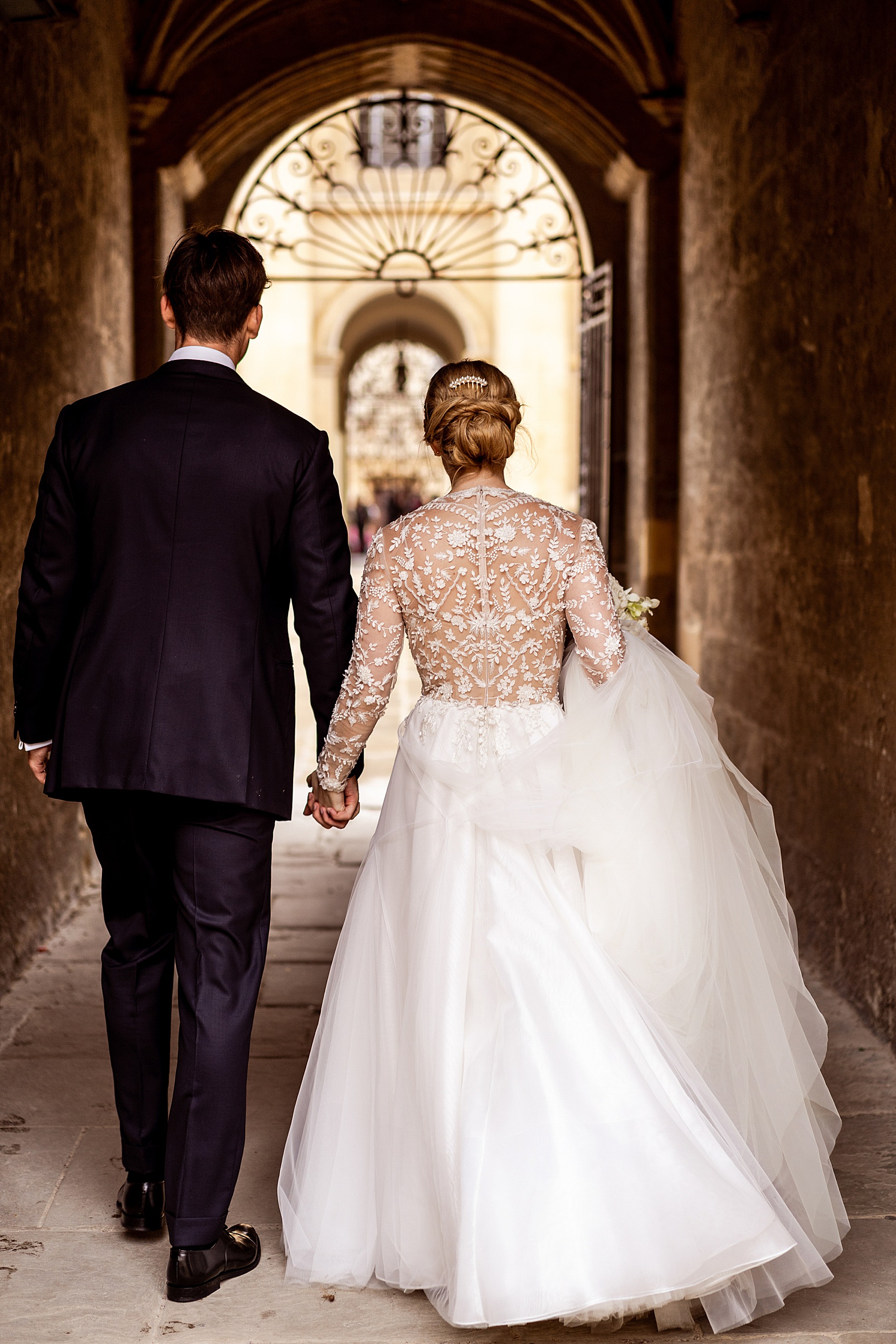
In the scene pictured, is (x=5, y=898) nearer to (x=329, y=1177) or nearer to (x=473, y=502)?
(x=329, y=1177)

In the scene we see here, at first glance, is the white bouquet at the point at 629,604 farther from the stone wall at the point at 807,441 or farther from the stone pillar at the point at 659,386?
the stone pillar at the point at 659,386

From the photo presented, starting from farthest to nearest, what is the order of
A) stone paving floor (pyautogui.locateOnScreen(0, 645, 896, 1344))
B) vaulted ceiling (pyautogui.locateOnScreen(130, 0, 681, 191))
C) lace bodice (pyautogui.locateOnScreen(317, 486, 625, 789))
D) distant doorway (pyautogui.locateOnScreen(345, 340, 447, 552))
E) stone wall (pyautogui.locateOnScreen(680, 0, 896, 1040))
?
distant doorway (pyautogui.locateOnScreen(345, 340, 447, 552)) < vaulted ceiling (pyautogui.locateOnScreen(130, 0, 681, 191)) < stone wall (pyautogui.locateOnScreen(680, 0, 896, 1040)) < lace bodice (pyautogui.locateOnScreen(317, 486, 625, 789)) < stone paving floor (pyautogui.locateOnScreen(0, 645, 896, 1344))

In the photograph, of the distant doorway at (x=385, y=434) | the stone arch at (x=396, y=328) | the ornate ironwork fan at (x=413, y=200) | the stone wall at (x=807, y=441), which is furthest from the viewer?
the distant doorway at (x=385, y=434)

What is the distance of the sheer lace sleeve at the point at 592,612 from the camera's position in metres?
2.55

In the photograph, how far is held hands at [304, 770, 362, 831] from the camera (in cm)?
274

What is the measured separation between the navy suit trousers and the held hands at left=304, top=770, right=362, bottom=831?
0.57 feet

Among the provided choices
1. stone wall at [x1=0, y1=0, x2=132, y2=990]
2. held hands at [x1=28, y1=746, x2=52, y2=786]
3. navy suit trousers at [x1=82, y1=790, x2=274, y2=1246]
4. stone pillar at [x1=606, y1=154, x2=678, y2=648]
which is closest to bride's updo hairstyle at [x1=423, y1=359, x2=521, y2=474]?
navy suit trousers at [x1=82, y1=790, x2=274, y2=1246]

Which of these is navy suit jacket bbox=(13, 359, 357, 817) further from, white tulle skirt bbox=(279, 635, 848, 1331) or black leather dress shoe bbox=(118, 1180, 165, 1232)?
black leather dress shoe bbox=(118, 1180, 165, 1232)

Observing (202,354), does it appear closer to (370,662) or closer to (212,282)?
(212,282)

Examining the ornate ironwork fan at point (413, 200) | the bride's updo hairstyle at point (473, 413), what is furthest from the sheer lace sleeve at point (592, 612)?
the ornate ironwork fan at point (413, 200)

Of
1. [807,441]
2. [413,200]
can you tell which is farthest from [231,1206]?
[413,200]

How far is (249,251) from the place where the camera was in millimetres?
2479

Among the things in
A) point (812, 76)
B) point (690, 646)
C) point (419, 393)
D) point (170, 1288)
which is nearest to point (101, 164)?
point (812, 76)

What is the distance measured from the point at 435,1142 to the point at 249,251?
1.62m
